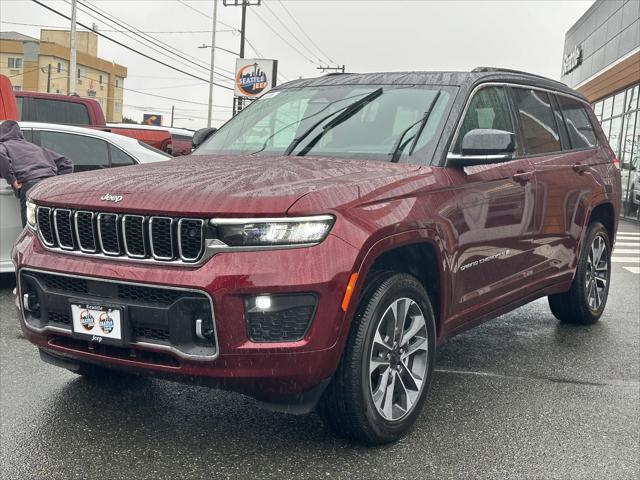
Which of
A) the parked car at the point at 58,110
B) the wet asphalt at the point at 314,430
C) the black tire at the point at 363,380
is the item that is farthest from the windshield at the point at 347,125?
the parked car at the point at 58,110

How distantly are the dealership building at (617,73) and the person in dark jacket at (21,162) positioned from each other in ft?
56.9

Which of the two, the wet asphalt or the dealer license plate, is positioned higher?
the dealer license plate

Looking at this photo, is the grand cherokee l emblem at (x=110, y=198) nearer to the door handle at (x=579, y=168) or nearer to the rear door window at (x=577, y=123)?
the door handle at (x=579, y=168)

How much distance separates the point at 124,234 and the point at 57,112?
844 centimetres

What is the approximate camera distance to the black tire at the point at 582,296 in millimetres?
6109

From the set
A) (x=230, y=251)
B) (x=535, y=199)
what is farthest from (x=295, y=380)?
(x=535, y=199)

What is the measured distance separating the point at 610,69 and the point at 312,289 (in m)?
24.5

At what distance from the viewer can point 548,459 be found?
3.62 metres

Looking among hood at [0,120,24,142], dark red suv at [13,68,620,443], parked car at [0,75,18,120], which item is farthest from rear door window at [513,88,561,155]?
parked car at [0,75,18,120]

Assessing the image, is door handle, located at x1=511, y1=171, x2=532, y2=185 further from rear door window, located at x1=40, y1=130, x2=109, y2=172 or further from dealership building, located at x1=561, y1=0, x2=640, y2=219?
dealership building, located at x1=561, y1=0, x2=640, y2=219

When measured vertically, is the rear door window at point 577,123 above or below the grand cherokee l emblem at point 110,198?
above

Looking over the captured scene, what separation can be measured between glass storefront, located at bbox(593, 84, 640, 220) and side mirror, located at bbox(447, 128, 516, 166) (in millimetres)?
16861

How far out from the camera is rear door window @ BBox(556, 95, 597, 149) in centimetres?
591

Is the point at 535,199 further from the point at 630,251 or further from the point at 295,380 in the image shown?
the point at 630,251
